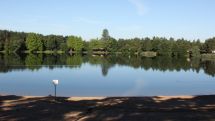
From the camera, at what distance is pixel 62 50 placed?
166875 millimetres

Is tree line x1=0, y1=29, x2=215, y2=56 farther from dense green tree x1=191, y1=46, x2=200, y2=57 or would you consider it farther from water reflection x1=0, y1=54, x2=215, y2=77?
water reflection x1=0, y1=54, x2=215, y2=77

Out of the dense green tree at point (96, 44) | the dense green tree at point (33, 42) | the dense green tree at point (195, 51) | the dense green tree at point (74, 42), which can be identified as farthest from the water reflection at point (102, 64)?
the dense green tree at point (96, 44)


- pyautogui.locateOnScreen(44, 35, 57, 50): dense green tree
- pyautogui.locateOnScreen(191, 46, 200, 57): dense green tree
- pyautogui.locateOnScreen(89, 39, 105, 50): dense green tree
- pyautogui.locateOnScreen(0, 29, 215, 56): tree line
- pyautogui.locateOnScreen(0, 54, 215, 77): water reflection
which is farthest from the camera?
pyautogui.locateOnScreen(89, 39, 105, 50): dense green tree

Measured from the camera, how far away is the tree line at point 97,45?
477 ft

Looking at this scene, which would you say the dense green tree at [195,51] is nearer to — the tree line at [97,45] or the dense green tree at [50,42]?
the tree line at [97,45]

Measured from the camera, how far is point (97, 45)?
176500 millimetres

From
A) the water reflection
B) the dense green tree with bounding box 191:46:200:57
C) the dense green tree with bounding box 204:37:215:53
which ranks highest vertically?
the dense green tree with bounding box 204:37:215:53

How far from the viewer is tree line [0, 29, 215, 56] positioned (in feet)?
477

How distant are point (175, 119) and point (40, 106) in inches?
241

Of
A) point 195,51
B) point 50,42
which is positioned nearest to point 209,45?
point 195,51

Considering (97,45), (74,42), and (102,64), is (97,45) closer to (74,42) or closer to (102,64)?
(74,42)

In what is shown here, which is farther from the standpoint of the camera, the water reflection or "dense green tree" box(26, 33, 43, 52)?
"dense green tree" box(26, 33, 43, 52)

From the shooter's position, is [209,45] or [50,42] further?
[50,42]

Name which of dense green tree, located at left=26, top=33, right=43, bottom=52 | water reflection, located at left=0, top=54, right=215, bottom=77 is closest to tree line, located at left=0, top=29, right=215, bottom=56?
dense green tree, located at left=26, top=33, right=43, bottom=52
